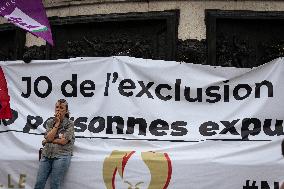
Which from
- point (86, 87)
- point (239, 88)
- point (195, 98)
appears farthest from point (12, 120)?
point (239, 88)

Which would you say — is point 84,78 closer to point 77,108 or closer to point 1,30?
point 77,108

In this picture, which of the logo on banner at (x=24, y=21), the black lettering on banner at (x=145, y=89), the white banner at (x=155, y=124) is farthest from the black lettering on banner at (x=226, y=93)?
the logo on banner at (x=24, y=21)

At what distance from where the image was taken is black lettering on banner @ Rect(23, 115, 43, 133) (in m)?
7.11

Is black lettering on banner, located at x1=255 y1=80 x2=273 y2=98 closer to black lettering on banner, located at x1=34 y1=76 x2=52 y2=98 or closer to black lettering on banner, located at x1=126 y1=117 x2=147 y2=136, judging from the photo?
black lettering on banner, located at x1=126 y1=117 x2=147 y2=136

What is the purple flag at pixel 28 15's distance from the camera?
21.8ft

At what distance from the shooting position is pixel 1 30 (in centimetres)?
885

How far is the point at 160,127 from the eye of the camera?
675cm

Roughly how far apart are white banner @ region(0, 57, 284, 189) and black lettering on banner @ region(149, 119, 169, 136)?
0.01 m

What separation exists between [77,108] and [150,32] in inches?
77.3

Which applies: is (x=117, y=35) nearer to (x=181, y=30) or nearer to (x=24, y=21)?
(x=181, y=30)

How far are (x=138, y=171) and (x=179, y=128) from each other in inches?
34.6

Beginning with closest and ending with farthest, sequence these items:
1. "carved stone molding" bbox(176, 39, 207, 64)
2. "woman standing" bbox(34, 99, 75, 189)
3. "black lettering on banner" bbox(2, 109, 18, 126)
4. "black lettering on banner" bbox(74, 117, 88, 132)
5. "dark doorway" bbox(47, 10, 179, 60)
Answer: "woman standing" bbox(34, 99, 75, 189)
"black lettering on banner" bbox(74, 117, 88, 132)
"black lettering on banner" bbox(2, 109, 18, 126)
"carved stone molding" bbox(176, 39, 207, 64)
"dark doorway" bbox(47, 10, 179, 60)

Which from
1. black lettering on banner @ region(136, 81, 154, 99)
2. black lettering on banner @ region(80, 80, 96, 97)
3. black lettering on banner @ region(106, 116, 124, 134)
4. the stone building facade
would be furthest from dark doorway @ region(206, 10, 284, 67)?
black lettering on banner @ region(80, 80, 96, 97)

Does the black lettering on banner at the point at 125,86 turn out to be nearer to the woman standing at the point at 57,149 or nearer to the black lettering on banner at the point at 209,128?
the woman standing at the point at 57,149
